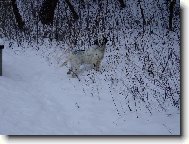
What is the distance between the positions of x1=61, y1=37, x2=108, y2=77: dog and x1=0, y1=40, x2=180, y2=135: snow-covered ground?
0.87ft

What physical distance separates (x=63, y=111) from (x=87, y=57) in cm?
227

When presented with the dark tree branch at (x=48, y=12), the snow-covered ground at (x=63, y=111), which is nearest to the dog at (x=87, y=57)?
the snow-covered ground at (x=63, y=111)

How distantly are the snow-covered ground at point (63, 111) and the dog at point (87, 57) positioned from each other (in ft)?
0.87

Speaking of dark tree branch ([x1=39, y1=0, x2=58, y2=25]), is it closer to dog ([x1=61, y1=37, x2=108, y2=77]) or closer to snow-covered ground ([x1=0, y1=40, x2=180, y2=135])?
snow-covered ground ([x1=0, y1=40, x2=180, y2=135])

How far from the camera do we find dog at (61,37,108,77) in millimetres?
7723

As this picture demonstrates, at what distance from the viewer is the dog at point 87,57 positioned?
7.72 m

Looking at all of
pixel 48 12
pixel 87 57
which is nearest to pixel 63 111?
pixel 87 57

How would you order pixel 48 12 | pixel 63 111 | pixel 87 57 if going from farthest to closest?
1. pixel 48 12
2. pixel 87 57
3. pixel 63 111

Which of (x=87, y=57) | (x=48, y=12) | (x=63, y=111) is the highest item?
(x=48, y=12)

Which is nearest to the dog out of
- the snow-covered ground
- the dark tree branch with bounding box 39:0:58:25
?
the snow-covered ground

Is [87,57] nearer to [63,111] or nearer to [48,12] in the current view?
[63,111]

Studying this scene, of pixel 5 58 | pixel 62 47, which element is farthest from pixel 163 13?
pixel 5 58

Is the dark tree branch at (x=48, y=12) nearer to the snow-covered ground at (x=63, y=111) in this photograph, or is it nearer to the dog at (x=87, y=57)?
the snow-covered ground at (x=63, y=111)

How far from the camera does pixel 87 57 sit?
25.8ft
